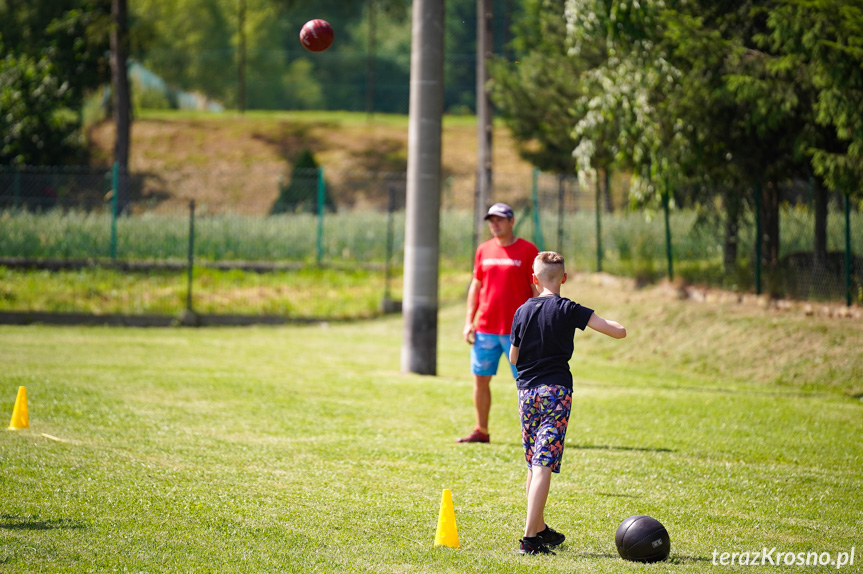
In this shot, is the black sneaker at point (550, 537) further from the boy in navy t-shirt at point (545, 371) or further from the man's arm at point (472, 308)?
the man's arm at point (472, 308)

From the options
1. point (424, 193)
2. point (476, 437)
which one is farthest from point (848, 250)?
point (476, 437)

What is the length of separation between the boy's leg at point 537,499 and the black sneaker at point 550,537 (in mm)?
79

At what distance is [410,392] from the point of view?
11078 mm

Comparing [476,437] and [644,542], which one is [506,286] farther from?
[644,542]

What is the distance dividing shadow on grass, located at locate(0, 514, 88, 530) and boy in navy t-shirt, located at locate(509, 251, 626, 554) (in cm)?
262

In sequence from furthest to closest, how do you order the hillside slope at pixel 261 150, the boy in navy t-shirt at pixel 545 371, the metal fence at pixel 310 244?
the hillside slope at pixel 261 150, the metal fence at pixel 310 244, the boy in navy t-shirt at pixel 545 371

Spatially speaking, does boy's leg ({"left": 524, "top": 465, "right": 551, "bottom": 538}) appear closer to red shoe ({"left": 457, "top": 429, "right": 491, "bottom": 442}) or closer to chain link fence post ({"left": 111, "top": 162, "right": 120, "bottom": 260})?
red shoe ({"left": 457, "top": 429, "right": 491, "bottom": 442})

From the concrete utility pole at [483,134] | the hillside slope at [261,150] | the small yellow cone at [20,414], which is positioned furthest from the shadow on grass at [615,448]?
the hillside slope at [261,150]

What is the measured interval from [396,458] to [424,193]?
19.6ft

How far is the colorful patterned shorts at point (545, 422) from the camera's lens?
5.19 meters

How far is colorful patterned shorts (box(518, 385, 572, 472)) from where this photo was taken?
5191 millimetres

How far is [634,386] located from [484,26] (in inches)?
567

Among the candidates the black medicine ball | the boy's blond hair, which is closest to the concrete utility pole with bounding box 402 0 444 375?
the boy's blond hair

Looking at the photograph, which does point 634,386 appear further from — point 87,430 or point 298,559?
point 298,559
